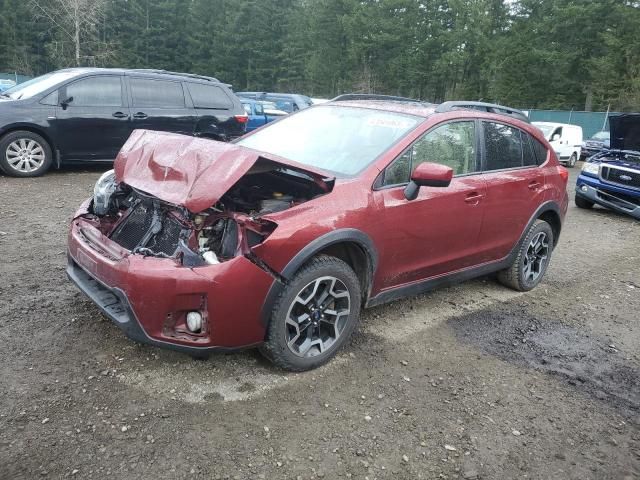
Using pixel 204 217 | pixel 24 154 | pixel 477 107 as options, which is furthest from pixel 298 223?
pixel 24 154

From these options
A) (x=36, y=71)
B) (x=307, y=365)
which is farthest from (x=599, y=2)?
(x=36, y=71)

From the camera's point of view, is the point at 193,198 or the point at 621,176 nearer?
the point at 193,198

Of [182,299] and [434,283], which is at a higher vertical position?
[182,299]

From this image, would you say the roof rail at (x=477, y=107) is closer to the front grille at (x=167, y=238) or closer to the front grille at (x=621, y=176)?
the front grille at (x=167, y=238)

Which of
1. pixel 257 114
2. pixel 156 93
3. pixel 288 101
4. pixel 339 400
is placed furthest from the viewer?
pixel 288 101

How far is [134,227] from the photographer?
3.45m

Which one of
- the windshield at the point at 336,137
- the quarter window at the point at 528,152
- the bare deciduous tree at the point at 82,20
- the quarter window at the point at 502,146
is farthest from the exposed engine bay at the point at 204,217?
the bare deciduous tree at the point at 82,20

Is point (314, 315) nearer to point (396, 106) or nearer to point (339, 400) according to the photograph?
point (339, 400)

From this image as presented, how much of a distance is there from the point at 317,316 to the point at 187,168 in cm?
120

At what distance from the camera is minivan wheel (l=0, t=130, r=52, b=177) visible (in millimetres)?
7746

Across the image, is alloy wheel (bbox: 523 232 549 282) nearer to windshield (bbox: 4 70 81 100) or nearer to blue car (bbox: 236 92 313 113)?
windshield (bbox: 4 70 81 100)

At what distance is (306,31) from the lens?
54.1 metres

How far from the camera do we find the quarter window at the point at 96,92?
8.15 metres

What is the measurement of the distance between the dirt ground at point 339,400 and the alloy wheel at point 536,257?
618 millimetres
